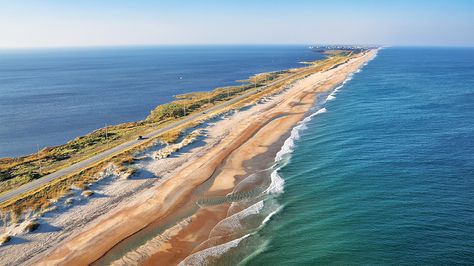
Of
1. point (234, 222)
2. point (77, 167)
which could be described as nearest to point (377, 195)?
point (234, 222)

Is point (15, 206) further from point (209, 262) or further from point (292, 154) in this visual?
point (292, 154)

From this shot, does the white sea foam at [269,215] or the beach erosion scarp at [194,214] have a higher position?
the white sea foam at [269,215]

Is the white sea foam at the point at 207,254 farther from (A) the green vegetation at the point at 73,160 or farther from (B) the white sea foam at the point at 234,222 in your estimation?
(A) the green vegetation at the point at 73,160

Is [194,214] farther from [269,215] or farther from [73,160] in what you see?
[73,160]

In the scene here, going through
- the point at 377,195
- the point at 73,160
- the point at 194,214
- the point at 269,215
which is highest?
the point at 377,195

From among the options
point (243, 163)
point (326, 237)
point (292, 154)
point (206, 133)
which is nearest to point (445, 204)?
point (326, 237)

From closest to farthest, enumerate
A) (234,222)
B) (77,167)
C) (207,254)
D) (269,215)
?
1. (207,254)
2. (234,222)
3. (269,215)
4. (77,167)

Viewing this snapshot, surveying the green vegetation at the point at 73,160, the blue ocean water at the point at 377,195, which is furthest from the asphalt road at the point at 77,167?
the blue ocean water at the point at 377,195
